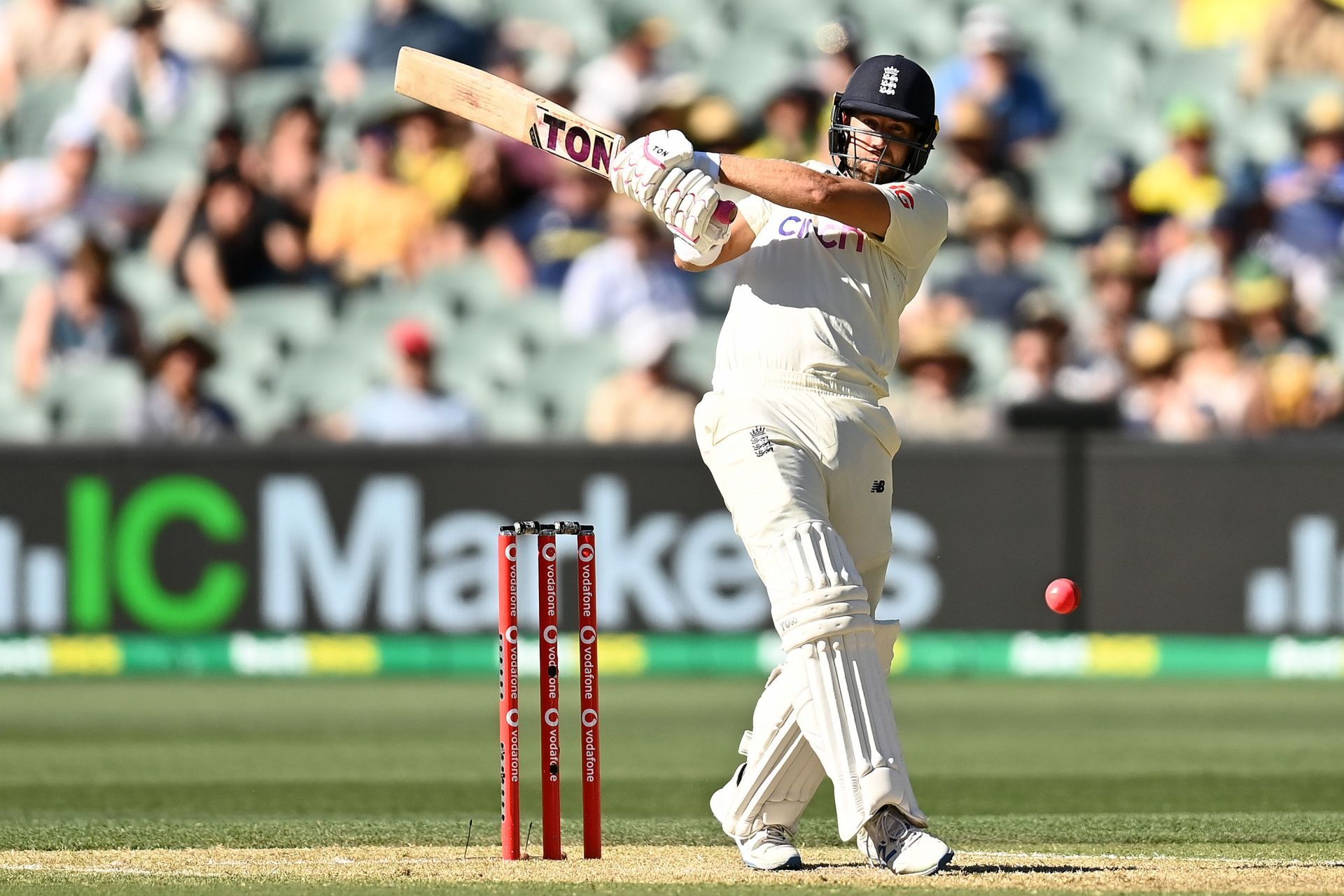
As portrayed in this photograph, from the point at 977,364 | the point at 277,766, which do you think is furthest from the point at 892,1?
the point at 277,766

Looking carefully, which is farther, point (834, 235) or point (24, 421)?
point (24, 421)

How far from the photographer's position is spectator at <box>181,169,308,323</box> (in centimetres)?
1211

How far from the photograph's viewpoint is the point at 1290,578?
10367mm

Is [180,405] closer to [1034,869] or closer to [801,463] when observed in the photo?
[801,463]

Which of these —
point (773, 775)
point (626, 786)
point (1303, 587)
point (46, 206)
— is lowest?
point (626, 786)

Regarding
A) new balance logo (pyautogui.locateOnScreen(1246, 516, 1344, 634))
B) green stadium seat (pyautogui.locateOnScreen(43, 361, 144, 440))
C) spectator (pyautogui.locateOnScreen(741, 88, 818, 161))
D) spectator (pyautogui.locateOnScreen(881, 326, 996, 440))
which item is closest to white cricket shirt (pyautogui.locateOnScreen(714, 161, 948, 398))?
spectator (pyautogui.locateOnScreen(881, 326, 996, 440))

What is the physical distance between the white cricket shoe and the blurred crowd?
6.17 m

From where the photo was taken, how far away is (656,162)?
4.49 metres

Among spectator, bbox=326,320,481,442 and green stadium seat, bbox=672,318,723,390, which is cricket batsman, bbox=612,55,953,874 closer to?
spectator, bbox=326,320,481,442

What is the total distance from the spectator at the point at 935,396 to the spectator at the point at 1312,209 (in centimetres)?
199

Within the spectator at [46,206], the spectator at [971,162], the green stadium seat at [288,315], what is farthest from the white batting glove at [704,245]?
the spectator at [46,206]

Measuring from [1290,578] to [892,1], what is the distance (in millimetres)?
4672

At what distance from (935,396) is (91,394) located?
4.41 meters

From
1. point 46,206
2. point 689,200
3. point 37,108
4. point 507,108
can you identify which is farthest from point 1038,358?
point 689,200
